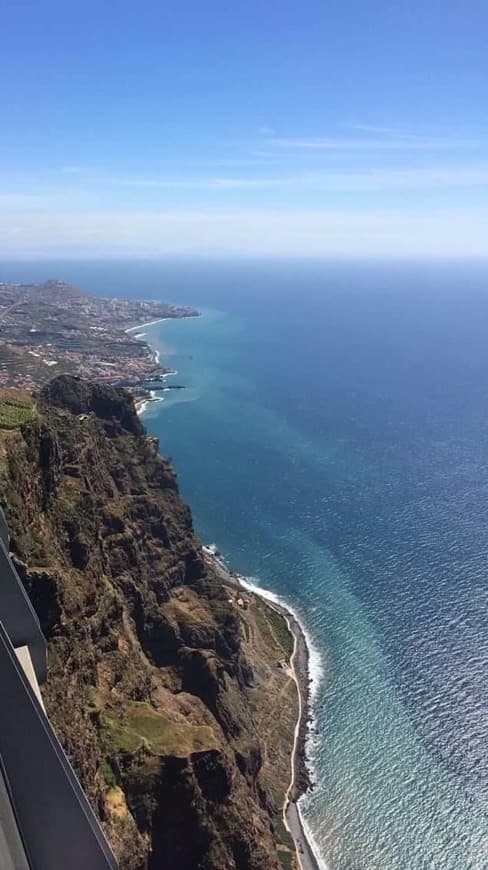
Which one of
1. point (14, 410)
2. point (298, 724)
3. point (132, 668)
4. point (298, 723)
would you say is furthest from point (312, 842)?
point (14, 410)

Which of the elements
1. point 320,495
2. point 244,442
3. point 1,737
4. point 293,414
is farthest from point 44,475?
point 293,414

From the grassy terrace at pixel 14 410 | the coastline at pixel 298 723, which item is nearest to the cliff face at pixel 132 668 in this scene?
the grassy terrace at pixel 14 410

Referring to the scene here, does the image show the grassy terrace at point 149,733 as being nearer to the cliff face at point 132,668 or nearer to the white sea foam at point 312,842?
the cliff face at point 132,668

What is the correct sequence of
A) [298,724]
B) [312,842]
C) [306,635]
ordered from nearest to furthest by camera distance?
1. [312,842]
2. [298,724]
3. [306,635]

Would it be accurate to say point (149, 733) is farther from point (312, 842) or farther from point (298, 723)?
point (298, 723)

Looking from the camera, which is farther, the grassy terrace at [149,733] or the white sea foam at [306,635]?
the white sea foam at [306,635]

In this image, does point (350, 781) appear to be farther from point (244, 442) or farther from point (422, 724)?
point (244, 442)
